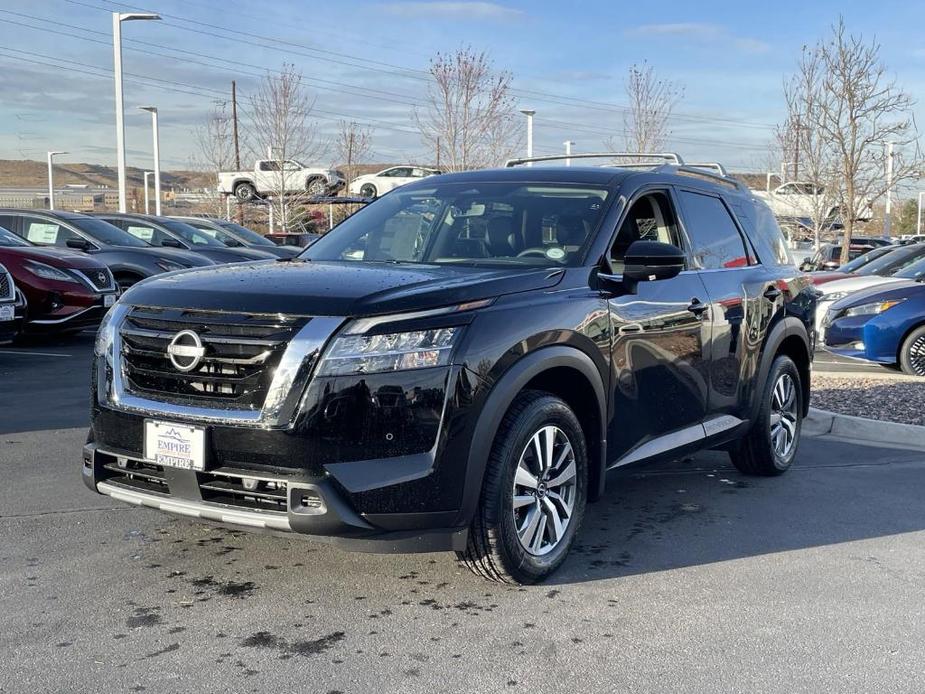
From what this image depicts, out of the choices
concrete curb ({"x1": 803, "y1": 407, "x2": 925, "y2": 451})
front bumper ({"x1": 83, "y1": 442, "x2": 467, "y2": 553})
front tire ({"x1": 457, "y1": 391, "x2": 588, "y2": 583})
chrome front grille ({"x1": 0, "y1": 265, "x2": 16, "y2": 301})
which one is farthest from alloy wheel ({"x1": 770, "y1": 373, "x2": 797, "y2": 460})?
chrome front grille ({"x1": 0, "y1": 265, "x2": 16, "y2": 301})

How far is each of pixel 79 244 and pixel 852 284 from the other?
10413 mm

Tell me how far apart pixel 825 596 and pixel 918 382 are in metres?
6.86

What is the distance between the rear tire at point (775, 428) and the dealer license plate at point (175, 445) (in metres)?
3.71

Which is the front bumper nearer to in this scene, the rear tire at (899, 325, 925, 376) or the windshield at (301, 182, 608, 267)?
the windshield at (301, 182, 608, 267)

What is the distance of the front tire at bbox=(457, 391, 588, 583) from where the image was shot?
394 centimetres

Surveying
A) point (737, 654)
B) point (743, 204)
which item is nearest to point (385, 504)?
point (737, 654)

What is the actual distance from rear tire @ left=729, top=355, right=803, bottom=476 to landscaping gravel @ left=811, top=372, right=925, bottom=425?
2.05 meters

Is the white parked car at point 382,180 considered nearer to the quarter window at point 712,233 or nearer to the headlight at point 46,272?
the headlight at point 46,272

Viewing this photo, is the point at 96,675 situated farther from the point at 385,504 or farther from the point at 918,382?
the point at 918,382

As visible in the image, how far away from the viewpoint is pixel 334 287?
12.8 feet

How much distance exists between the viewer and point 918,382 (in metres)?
10.2

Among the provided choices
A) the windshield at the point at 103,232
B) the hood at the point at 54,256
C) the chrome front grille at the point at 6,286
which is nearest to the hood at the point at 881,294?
the hood at the point at 54,256

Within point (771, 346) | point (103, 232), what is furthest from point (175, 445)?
point (103, 232)

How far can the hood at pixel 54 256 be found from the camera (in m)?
11.3
